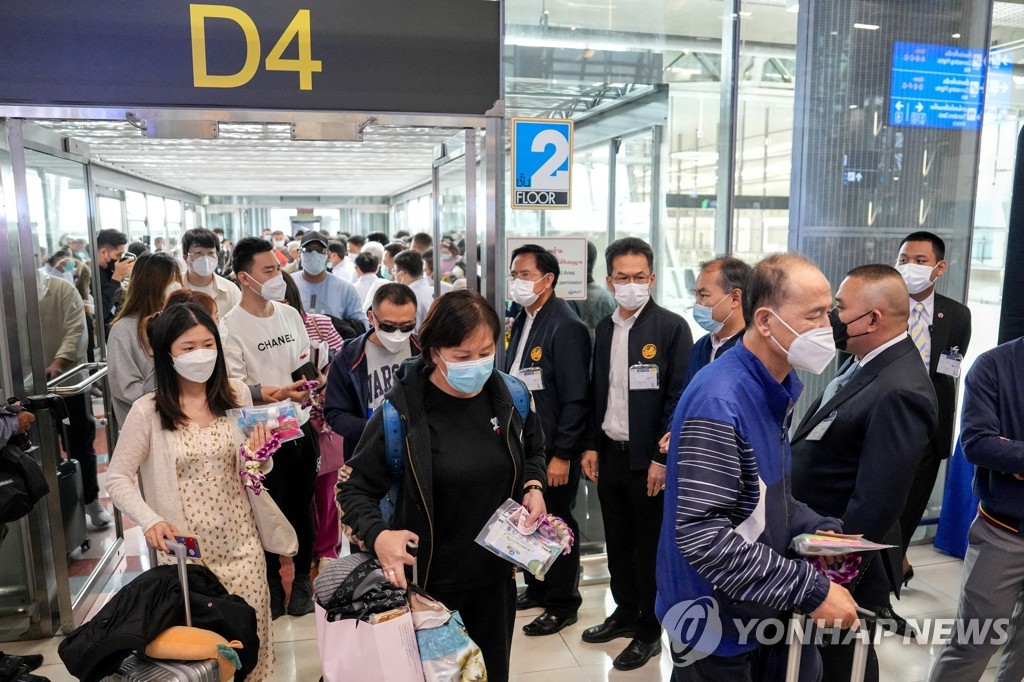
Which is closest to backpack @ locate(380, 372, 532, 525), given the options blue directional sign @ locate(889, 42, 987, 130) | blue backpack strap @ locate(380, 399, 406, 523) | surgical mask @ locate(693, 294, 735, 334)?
blue backpack strap @ locate(380, 399, 406, 523)

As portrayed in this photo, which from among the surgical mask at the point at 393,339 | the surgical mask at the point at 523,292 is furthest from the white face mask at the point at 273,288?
the surgical mask at the point at 523,292

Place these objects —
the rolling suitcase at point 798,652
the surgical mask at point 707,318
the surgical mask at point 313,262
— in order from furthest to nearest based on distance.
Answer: the surgical mask at point 313,262
the surgical mask at point 707,318
the rolling suitcase at point 798,652

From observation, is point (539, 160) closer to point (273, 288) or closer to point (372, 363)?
point (372, 363)

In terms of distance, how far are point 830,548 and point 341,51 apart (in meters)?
2.61

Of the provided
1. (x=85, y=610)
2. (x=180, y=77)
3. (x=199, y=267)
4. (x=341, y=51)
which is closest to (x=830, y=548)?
(x=341, y=51)

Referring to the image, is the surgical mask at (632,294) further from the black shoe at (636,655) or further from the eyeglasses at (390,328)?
the black shoe at (636,655)

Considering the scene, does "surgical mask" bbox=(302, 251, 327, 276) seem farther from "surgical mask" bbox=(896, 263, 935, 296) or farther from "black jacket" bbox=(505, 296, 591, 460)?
"surgical mask" bbox=(896, 263, 935, 296)

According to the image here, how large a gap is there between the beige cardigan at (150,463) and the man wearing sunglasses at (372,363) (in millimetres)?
797

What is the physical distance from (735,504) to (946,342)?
106 inches

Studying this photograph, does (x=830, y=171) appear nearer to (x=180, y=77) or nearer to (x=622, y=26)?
(x=622, y=26)

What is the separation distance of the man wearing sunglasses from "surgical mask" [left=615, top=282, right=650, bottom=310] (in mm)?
908

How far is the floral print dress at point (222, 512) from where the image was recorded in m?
2.46

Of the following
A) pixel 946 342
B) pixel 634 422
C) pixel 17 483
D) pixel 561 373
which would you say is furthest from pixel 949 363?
pixel 17 483

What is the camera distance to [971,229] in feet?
14.3
